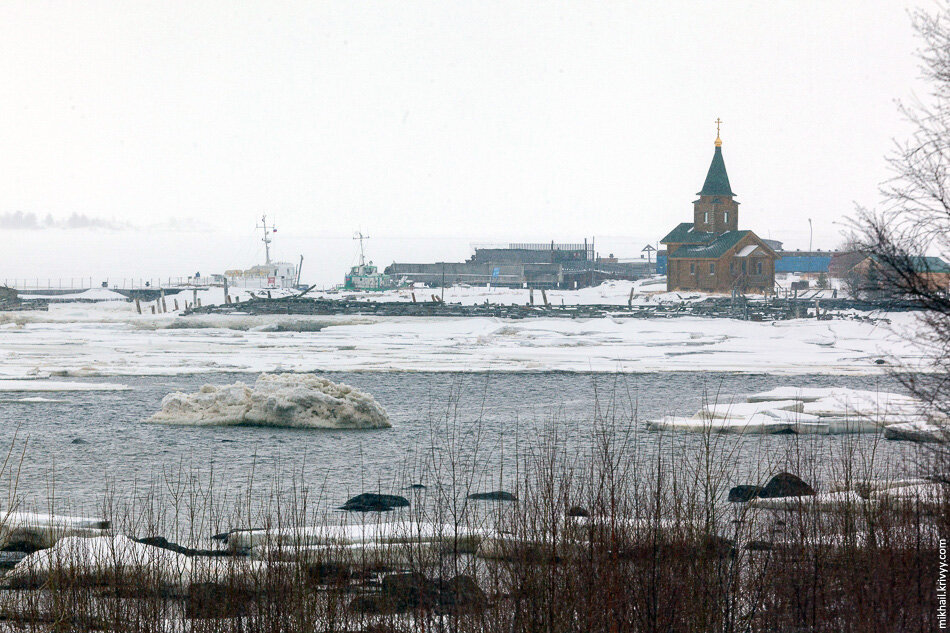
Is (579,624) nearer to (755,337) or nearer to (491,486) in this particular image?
(491,486)

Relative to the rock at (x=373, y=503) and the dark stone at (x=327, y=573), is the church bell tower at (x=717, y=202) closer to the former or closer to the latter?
the rock at (x=373, y=503)

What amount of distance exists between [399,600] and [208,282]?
384 feet

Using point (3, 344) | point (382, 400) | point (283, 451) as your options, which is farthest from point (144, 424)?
point (3, 344)

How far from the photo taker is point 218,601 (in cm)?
788

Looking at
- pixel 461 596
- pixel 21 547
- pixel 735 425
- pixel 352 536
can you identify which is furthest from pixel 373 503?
pixel 735 425

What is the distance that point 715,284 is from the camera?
79.2 meters

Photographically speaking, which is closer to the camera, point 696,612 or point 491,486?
point 696,612

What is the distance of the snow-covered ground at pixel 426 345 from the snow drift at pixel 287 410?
11631 millimetres

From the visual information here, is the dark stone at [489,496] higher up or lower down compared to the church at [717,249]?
lower down

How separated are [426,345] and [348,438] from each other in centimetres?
2467

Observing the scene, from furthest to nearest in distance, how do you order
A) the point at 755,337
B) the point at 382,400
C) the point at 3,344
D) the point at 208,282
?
the point at 208,282 < the point at 755,337 < the point at 3,344 < the point at 382,400

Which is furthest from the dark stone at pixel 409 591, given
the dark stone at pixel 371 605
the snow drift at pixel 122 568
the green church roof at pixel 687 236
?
the green church roof at pixel 687 236

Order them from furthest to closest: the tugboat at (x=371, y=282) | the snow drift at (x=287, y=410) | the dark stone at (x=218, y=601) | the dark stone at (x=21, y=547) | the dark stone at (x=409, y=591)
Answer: the tugboat at (x=371, y=282)
the snow drift at (x=287, y=410)
the dark stone at (x=21, y=547)
the dark stone at (x=409, y=591)
the dark stone at (x=218, y=601)

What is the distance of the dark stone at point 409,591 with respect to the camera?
7.70 metres
